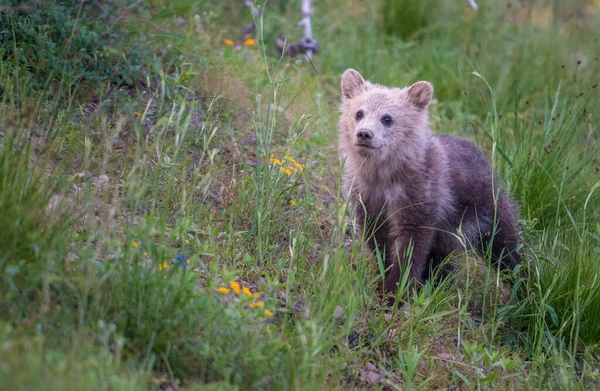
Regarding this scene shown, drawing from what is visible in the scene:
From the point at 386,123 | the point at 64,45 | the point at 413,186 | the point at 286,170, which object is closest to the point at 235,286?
the point at 286,170

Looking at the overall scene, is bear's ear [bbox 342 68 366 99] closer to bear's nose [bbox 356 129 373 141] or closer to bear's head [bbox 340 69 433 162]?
bear's head [bbox 340 69 433 162]

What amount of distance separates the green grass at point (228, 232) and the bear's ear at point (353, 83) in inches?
16.4

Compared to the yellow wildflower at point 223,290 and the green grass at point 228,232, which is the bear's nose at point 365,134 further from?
the yellow wildflower at point 223,290

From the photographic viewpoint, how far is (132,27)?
19.9 feet

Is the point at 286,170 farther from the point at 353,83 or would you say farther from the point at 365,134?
the point at 353,83

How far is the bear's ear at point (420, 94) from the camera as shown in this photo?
5.50 meters

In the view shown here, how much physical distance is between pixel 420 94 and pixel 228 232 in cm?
182

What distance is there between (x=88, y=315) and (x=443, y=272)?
10.6 ft

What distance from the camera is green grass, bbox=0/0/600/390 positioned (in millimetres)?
3395

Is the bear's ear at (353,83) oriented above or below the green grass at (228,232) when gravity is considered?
above

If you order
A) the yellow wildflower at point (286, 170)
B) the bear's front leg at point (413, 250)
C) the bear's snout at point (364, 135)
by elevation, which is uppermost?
the bear's snout at point (364, 135)

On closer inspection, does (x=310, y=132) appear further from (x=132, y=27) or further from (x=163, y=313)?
(x=163, y=313)

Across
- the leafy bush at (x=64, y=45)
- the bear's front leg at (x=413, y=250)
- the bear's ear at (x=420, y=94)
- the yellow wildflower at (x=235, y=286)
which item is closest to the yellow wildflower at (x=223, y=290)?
the yellow wildflower at (x=235, y=286)

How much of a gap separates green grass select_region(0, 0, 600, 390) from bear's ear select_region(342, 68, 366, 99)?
0.42 meters
